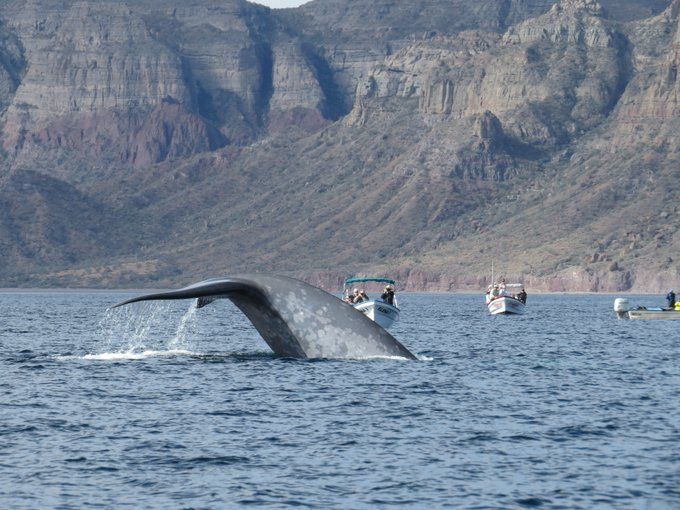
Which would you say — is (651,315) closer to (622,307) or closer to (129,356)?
(622,307)

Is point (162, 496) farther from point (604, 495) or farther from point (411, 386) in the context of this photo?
point (411, 386)

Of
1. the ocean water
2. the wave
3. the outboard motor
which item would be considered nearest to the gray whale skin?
the ocean water

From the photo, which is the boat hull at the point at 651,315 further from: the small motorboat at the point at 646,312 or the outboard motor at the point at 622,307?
the outboard motor at the point at 622,307

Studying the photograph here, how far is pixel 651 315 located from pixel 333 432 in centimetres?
8823

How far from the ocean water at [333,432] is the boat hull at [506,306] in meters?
79.7

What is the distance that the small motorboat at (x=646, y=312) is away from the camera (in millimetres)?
121250

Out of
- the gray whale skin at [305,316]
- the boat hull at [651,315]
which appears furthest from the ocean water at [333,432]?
the boat hull at [651,315]

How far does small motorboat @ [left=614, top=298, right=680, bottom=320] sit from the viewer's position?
398ft

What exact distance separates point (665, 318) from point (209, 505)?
98.2 meters

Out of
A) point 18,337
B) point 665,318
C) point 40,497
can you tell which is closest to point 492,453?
point 40,497

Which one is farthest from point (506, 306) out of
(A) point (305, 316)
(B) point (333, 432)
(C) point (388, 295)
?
(B) point (333, 432)

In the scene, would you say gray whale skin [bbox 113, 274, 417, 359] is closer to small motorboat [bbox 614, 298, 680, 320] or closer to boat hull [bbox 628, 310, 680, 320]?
small motorboat [bbox 614, 298, 680, 320]

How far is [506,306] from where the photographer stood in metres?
147

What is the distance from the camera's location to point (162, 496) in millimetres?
31812
